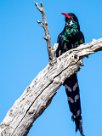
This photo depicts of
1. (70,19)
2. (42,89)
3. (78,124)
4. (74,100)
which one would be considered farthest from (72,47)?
(42,89)

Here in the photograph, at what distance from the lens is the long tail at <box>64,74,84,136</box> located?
16.0 feet

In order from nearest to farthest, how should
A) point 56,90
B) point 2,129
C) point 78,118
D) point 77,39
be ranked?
1. point 2,129
2. point 56,90
3. point 78,118
4. point 77,39

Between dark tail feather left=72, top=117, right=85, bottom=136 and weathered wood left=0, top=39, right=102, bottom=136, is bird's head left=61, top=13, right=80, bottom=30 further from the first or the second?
dark tail feather left=72, top=117, right=85, bottom=136

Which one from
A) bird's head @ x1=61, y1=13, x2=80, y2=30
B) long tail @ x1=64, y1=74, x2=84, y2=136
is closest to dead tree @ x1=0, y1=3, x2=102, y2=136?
long tail @ x1=64, y1=74, x2=84, y2=136

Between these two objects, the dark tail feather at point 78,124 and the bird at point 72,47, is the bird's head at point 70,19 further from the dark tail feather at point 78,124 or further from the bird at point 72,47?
the dark tail feather at point 78,124

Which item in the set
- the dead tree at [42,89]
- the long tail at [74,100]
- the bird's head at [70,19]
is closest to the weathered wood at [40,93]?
the dead tree at [42,89]

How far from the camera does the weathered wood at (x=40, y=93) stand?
3980 mm

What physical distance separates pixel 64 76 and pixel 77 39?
1.81 meters

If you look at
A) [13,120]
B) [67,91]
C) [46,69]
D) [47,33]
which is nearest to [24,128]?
[13,120]

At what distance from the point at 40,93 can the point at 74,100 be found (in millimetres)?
1060

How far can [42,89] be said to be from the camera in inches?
165

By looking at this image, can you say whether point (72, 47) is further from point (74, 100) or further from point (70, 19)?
point (74, 100)

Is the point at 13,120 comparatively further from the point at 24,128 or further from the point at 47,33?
the point at 47,33

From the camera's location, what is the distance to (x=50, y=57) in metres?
4.30
